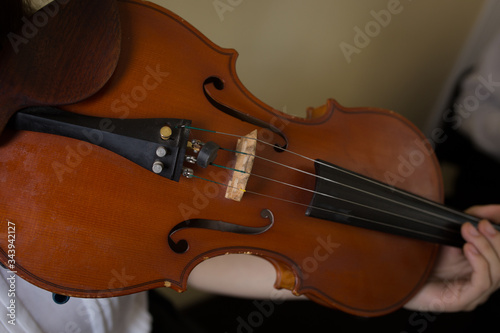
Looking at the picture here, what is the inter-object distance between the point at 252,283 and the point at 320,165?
1.28ft

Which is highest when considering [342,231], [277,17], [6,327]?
[277,17]

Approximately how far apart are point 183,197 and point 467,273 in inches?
33.0

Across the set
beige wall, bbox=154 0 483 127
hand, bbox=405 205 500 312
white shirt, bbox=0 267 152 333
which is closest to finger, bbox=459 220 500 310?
hand, bbox=405 205 500 312

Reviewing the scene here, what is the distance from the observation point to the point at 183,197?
0.62 m

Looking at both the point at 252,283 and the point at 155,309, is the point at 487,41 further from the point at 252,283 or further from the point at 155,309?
the point at 155,309

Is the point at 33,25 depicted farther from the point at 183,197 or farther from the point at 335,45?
the point at 335,45

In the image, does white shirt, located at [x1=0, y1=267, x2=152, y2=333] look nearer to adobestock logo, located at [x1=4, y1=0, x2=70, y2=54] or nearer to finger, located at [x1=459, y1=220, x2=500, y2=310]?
adobestock logo, located at [x1=4, y1=0, x2=70, y2=54]

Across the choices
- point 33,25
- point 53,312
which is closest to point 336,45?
point 33,25

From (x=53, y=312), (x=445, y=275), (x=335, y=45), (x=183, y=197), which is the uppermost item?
(x=335, y=45)

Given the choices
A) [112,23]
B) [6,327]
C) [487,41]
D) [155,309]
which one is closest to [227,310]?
[155,309]

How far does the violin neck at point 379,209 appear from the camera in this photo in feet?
2.39

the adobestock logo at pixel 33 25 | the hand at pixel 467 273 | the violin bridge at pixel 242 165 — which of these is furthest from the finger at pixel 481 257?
the adobestock logo at pixel 33 25

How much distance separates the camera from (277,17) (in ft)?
3.34

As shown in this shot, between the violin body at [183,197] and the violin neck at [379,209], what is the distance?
37 millimetres
